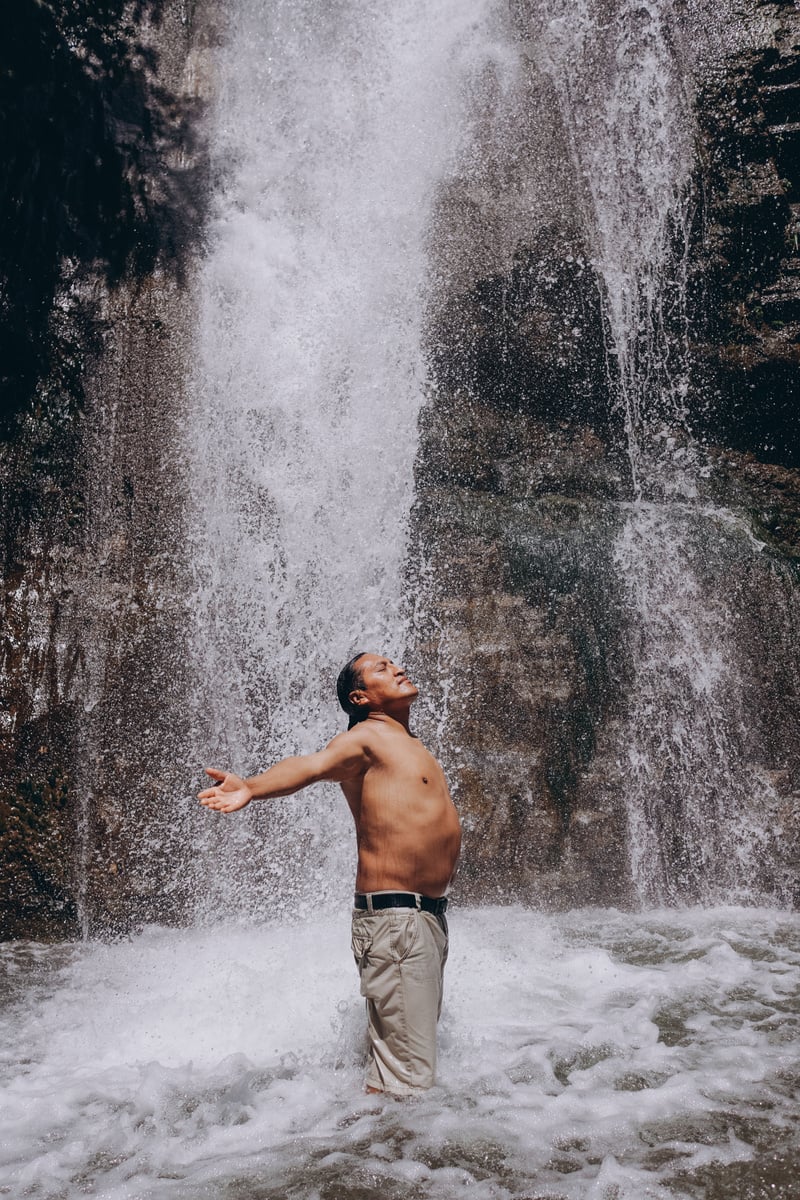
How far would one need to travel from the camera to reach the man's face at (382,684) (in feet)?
11.6

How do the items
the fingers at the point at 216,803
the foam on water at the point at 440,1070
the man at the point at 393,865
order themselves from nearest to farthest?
the foam on water at the point at 440,1070 < the fingers at the point at 216,803 < the man at the point at 393,865

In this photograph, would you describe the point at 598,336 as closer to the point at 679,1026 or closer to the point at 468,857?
the point at 468,857

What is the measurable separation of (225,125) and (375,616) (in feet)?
14.6

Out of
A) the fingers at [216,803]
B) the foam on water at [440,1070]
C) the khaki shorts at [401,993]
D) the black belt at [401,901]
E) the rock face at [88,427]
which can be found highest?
the rock face at [88,427]

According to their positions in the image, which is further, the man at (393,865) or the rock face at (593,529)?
the rock face at (593,529)

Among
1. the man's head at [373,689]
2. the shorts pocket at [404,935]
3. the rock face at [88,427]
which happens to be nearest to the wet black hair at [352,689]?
the man's head at [373,689]

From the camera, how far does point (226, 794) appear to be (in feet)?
9.94

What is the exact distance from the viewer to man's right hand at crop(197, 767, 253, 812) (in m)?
2.98

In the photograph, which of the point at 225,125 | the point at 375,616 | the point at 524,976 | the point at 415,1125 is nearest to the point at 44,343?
the point at 225,125

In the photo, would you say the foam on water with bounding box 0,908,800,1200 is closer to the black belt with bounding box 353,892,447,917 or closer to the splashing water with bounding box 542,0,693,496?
the black belt with bounding box 353,892,447,917

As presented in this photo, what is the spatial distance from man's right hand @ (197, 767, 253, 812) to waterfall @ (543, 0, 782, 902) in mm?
3867

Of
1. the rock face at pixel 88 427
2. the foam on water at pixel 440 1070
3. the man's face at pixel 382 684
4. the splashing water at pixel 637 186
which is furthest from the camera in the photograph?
the splashing water at pixel 637 186

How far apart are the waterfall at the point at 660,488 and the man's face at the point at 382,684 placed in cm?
331

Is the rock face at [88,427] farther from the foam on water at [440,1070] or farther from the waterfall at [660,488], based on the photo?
the waterfall at [660,488]
